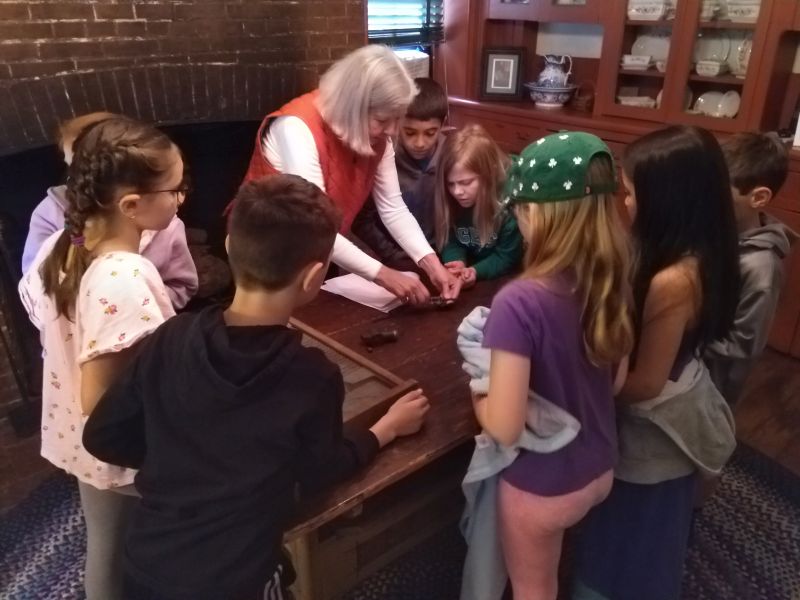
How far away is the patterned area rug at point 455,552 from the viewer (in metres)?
1.70

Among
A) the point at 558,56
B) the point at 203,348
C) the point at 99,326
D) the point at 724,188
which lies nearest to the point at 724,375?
the point at 724,188

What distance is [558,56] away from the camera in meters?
3.80

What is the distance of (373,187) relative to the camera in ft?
6.67

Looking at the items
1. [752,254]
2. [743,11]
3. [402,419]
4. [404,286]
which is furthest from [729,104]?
[402,419]

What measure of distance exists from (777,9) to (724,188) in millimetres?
2061

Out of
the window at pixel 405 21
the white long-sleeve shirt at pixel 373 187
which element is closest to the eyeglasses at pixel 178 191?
the white long-sleeve shirt at pixel 373 187

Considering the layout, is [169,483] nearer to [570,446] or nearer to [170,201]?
[170,201]

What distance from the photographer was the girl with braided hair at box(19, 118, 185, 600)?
3.56 feet

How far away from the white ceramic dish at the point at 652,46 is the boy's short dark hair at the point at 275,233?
289 cm

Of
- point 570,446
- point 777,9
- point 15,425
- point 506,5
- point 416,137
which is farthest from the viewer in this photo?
point 506,5

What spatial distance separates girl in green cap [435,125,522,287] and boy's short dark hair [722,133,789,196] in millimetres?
612

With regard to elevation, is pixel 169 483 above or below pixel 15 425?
above

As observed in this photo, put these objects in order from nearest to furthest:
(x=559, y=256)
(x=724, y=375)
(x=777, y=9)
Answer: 1. (x=559, y=256)
2. (x=724, y=375)
3. (x=777, y=9)

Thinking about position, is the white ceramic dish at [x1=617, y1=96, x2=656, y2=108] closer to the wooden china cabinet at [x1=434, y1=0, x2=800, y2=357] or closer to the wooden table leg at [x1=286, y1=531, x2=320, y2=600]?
A: the wooden china cabinet at [x1=434, y1=0, x2=800, y2=357]
